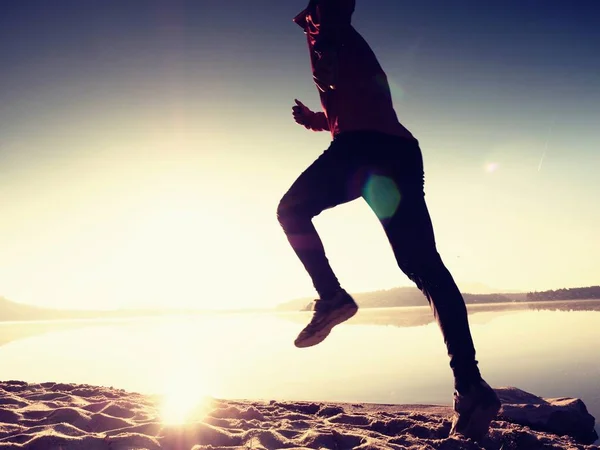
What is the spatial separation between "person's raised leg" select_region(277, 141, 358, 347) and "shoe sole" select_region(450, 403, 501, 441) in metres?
0.91

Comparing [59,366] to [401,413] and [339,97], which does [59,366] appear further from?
[339,97]

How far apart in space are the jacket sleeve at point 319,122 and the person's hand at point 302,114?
0.02 m

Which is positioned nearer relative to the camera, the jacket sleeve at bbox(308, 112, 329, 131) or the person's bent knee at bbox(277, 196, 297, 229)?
the person's bent knee at bbox(277, 196, 297, 229)

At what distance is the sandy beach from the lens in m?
2.72

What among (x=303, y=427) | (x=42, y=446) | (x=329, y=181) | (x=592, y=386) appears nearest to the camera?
(x=329, y=181)

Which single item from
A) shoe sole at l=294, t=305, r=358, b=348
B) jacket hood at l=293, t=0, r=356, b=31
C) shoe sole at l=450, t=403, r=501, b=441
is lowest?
shoe sole at l=450, t=403, r=501, b=441

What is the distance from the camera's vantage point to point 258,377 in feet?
23.7

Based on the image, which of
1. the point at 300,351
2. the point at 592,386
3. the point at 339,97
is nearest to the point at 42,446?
the point at 339,97

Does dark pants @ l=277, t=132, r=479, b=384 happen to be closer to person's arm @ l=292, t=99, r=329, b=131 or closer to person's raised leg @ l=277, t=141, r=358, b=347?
person's raised leg @ l=277, t=141, r=358, b=347

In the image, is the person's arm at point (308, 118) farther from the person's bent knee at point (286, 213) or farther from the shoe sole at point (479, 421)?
the shoe sole at point (479, 421)

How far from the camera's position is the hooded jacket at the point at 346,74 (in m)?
2.37

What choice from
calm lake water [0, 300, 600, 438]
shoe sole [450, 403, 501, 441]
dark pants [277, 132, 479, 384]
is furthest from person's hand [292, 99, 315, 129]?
calm lake water [0, 300, 600, 438]

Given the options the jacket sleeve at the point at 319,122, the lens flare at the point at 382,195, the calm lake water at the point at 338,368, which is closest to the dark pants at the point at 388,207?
the lens flare at the point at 382,195

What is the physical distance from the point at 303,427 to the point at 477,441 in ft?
4.26
